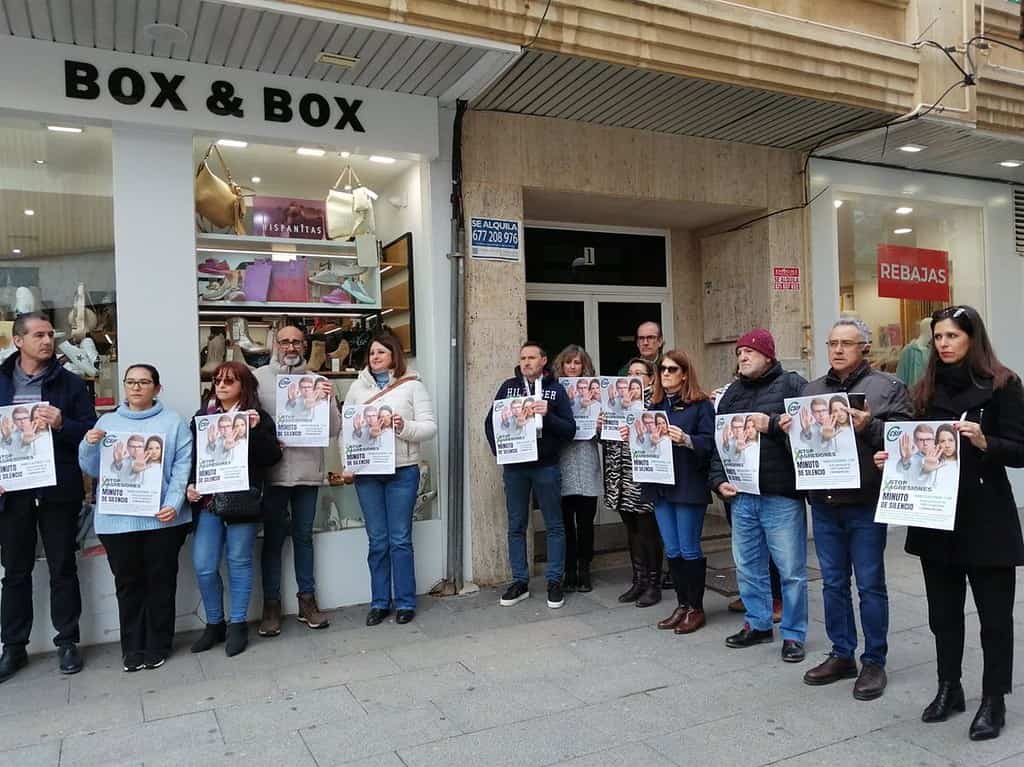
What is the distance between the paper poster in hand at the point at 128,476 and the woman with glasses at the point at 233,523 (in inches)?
10.6

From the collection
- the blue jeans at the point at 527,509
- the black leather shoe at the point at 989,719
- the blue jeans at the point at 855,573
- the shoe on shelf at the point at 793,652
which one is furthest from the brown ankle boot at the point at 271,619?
the black leather shoe at the point at 989,719

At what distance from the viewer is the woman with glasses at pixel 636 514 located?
18.2ft

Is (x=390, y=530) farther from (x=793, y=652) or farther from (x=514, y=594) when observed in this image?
(x=793, y=652)

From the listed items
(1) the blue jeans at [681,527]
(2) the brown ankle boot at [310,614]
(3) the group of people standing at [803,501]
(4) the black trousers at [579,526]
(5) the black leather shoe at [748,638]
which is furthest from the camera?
(4) the black trousers at [579,526]

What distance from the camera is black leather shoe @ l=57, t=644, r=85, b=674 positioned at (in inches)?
179

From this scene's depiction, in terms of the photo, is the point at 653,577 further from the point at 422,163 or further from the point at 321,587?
the point at 422,163

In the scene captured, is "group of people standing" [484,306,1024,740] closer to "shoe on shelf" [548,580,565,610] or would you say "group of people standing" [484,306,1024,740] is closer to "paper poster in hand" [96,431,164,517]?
"shoe on shelf" [548,580,565,610]

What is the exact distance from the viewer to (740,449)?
4371 mm

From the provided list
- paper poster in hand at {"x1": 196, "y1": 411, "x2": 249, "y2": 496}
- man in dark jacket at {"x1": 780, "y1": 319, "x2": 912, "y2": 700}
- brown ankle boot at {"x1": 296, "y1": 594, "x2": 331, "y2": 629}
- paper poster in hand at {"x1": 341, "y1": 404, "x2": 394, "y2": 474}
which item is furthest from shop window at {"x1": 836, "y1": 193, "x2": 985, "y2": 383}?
paper poster in hand at {"x1": 196, "y1": 411, "x2": 249, "y2": 496}

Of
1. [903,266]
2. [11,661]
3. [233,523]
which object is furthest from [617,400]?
[903,266]

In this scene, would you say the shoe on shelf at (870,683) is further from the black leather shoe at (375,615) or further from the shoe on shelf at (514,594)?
the black leather shoe at (375,615)

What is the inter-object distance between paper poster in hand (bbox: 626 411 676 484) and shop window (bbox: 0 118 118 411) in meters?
3.47

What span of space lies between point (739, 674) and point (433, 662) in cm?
174

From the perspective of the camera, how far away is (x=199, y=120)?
17.2 feet
